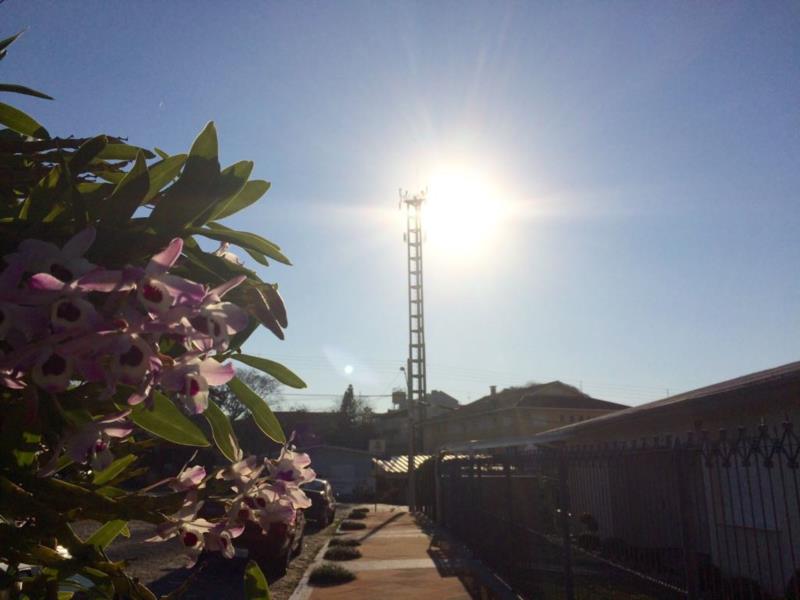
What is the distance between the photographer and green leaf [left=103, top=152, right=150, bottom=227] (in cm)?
91

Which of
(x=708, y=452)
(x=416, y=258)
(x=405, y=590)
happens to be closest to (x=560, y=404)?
(x=416, y=258)

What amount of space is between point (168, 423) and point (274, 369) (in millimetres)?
236

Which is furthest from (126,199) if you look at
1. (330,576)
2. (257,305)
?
(330,576)

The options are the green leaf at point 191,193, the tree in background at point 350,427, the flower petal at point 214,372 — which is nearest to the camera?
the flower petal at point 214,372

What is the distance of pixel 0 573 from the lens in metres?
1.11

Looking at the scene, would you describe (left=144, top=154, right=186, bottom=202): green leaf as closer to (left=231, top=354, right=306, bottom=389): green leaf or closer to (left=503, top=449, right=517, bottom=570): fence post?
(left=231, top=354, right=306, bottom=389): green leaf

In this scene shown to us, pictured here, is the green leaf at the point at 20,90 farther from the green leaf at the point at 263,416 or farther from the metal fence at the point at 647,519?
the metal fence at the point at 647,519

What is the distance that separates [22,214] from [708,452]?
5494mm

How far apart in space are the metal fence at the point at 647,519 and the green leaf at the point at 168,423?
4.62m

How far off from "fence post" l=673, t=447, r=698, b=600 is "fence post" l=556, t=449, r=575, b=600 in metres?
1.80

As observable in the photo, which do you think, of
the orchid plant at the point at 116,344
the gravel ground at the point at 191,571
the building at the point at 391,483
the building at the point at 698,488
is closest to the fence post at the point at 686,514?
the building at the point at 698,488

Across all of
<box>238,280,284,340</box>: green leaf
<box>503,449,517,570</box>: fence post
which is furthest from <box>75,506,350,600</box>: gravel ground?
<box>238,280,284,340</box>: green leaf

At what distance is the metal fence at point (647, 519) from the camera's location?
5449mm

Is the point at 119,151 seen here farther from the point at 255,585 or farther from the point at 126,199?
the point at 255,585
